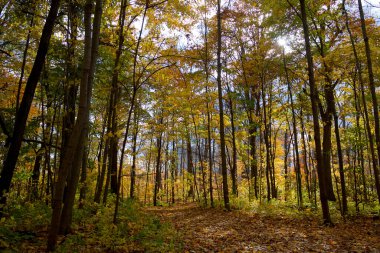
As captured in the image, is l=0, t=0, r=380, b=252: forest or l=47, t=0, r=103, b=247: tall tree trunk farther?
l=0, t=0, r=380, b=252: forest

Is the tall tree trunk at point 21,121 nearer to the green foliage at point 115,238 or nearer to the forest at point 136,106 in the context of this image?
the forest at point 136,106

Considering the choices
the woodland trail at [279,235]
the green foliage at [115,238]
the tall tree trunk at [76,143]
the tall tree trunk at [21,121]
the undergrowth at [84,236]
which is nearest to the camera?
the tall tree trunk at [76,143]

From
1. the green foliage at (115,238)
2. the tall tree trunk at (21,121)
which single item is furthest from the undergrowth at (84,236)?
the tall tree trunk at (21,121)

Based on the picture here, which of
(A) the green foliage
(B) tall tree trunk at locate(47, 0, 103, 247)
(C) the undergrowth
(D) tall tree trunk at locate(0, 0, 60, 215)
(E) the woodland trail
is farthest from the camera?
(E) the woodland trail

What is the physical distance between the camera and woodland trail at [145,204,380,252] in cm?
586

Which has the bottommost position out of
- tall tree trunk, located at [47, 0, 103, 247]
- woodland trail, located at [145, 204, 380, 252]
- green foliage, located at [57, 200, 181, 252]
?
woodland trail, located at [145, 204, 380, 252]

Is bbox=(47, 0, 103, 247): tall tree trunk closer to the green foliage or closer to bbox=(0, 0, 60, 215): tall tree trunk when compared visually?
the green foliage

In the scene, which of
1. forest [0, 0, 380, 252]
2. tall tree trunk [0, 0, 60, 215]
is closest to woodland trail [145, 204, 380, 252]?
forest [0, 0, 380, 252]

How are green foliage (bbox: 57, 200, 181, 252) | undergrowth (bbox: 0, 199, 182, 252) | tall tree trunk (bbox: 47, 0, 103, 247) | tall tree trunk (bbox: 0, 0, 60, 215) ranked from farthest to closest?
1. green foliage (bbox: 57, 200, 181, 252)
2. undergrowth (bbox: 0, 199, 182, 252)
3. tall tree trunk (bbox: 0, 0, 60, 215)
4. tall tree trunk (bbox: 47, 0, 103, 247)

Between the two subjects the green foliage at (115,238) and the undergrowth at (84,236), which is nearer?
the undergrowth at (84,236)

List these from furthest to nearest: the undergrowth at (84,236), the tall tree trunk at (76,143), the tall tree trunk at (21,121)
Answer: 1. the undergrowth at (84,236)
2. the tall tree trunk at (21,121)
3. the tall tree trunk at (76,143)

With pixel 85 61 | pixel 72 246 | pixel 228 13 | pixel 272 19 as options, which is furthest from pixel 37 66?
pixel 228 13

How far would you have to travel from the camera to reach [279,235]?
7035 millimetres

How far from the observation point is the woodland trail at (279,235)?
→ 5.86 m
